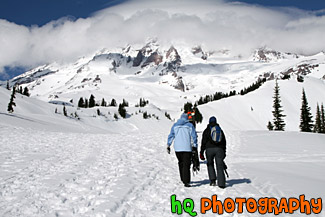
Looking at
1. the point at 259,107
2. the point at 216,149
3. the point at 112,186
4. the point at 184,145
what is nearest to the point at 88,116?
the point at 112,186

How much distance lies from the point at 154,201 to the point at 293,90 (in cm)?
17948

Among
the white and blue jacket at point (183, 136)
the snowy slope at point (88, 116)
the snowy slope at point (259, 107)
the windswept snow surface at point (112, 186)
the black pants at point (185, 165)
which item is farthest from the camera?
the snowy slope at point (259, 107)

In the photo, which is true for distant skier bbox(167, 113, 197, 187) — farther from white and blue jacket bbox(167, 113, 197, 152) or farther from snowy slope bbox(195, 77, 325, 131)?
snowy slope bbox(195, 77, 325, 131)

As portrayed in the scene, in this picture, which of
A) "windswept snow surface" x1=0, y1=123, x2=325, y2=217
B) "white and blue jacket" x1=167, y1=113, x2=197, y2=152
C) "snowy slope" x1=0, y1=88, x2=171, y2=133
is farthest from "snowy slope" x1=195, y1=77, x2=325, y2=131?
"white and blue jacket" x1=167, y1=113, x2=197, y2=152

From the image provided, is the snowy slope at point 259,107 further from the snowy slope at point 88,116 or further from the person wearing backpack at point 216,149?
the person wearing backpack at point 216,149

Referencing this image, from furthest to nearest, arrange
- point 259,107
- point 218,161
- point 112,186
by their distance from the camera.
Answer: point 259,107
point 218,161
point 112,186

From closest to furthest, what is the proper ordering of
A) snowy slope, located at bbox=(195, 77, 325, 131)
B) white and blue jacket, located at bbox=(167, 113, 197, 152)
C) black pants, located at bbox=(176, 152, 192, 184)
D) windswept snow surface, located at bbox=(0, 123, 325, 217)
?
windswept snow surface, located at bbox=(0, 123, 325, 217), black pants, located at bbox=(176, 152, 192, 184), white and blue jacket, located at bbox=(167, 113, 197, 152), snowy slope, located at bbox=(195, 77, 325, 131)

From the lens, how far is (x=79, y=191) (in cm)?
784

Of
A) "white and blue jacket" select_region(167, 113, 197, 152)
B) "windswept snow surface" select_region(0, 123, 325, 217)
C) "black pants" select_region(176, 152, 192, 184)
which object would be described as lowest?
"windswept snow surface" select_region(0, 123, 325, 217)

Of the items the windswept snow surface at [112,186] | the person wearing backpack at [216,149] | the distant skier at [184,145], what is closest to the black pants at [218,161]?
the person wearing backpack at [216,149]

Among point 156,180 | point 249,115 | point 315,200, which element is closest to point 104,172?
point 156,180

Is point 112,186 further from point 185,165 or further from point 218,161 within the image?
point 218,161

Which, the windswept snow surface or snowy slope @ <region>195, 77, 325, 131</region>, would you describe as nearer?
the windswept snow surface

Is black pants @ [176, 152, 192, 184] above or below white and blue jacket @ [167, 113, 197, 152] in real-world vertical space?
below
